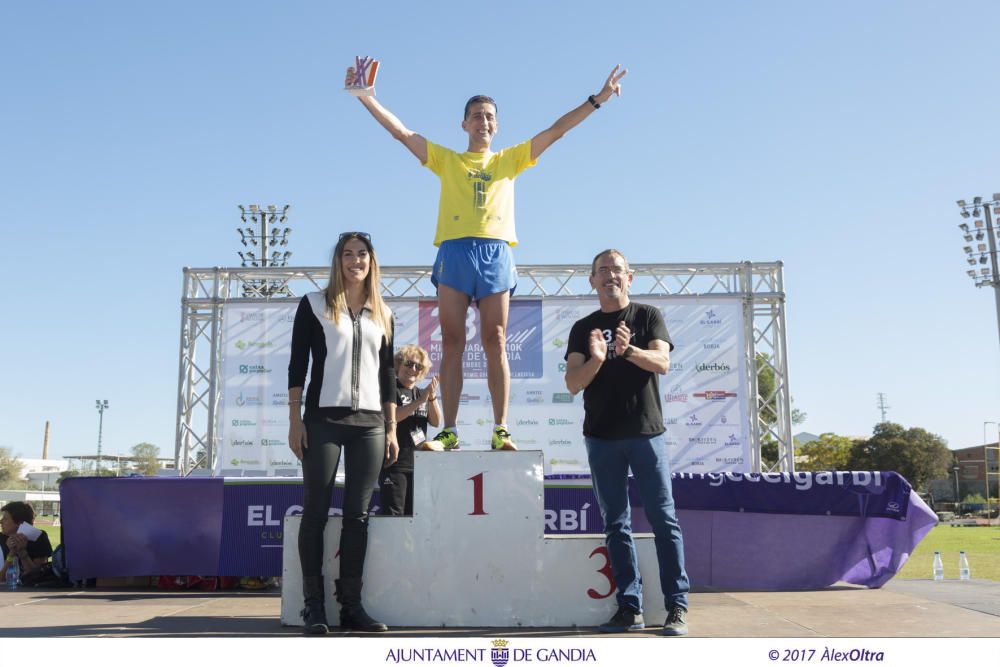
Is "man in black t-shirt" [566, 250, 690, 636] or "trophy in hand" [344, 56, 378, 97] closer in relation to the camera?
"man in black t-shirt" [566, 250, 690, 636]

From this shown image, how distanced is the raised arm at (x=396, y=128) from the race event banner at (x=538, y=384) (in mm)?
6566

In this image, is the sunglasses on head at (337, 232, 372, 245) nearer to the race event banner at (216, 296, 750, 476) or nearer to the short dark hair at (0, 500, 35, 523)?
the short dark hair at (0, 500, 35, 523)

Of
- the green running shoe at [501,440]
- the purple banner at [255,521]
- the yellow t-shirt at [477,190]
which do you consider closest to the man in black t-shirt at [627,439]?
the green running shoe at [501,440]

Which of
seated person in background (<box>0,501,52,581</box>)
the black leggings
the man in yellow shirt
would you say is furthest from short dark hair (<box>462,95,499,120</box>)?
seated person in background (<box>0,501,52,581</box>)

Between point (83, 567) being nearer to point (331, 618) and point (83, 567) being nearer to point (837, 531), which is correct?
point (331, 618)

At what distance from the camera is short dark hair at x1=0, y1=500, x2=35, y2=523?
20.7ft

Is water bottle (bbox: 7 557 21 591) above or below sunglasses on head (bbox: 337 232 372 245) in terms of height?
below

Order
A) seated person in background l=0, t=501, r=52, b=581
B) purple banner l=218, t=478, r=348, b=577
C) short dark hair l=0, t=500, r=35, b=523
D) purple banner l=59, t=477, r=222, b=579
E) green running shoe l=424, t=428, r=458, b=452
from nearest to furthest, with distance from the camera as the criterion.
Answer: green running shoe l=424, t=428, r=458, b=452 → purple banner l=218, t=478, r=348, b=577 → purple banner l=59, t=477, r=222, b=579 → seated person in background l=0, t=501, r=52, b=581 → short dark hair l=0, t=500, r=35, b=523

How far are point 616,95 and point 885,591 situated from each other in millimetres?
3631

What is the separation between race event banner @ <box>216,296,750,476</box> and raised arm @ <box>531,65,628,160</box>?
6.60 meters

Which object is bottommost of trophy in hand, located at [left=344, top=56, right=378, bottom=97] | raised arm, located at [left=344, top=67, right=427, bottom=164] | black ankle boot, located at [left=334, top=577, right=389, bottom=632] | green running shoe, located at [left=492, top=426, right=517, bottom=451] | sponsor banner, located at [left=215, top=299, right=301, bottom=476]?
black ankle boot, located at [left=334, top=577, right=389, bottom=632]

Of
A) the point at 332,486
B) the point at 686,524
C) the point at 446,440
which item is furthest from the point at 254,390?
the point at 332,486

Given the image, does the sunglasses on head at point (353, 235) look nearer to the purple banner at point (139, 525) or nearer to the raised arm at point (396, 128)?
the raised arm at point (396, 128)
